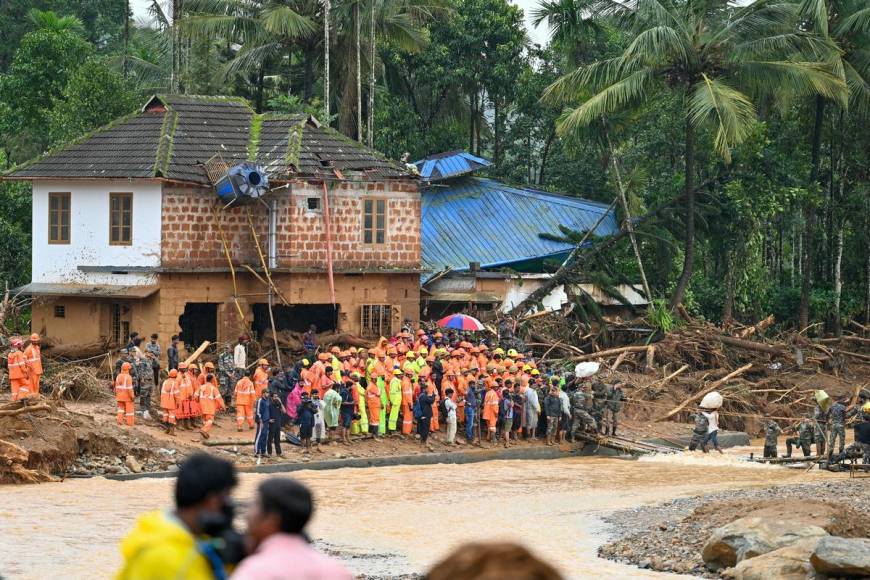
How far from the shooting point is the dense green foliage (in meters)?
36.7

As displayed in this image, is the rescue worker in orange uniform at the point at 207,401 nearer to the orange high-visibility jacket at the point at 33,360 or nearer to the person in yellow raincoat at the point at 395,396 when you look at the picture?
the orange high-visibility jacket at the point at 33,360

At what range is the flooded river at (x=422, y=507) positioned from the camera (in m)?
18.2

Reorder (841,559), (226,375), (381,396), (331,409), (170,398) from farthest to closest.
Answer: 1. (226,375)
2. (381,396)
3. (331,409)
4. (170,398)
5. (841,559)

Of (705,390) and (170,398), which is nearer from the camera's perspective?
(170,398)

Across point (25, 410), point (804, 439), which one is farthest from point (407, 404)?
point (25, 410)

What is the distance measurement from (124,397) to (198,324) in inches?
334

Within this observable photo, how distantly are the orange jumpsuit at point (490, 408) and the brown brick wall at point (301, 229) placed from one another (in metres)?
6.40

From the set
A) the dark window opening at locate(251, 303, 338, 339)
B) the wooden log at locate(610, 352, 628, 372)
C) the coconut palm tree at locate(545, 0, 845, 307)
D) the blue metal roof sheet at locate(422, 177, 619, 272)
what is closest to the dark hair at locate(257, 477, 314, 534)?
the wooden log at locate(610, 352, 628, 372)

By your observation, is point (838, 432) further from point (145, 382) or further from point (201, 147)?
point (201, 147)

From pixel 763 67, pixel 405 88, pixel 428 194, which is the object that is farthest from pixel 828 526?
pixel 405 88

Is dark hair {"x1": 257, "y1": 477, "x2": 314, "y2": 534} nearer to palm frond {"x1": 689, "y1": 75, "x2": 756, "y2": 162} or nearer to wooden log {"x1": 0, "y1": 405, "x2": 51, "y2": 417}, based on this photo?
wooden log {"x1": 0, "y1": 405, "x2": 51, "y2": 417}

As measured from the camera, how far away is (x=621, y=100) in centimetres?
3634

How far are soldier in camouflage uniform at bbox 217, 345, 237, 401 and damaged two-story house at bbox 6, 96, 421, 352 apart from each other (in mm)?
2587

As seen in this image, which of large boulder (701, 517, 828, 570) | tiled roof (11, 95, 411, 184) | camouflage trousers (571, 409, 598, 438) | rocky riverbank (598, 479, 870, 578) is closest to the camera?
large boulder (701, 517, 828, 570)
